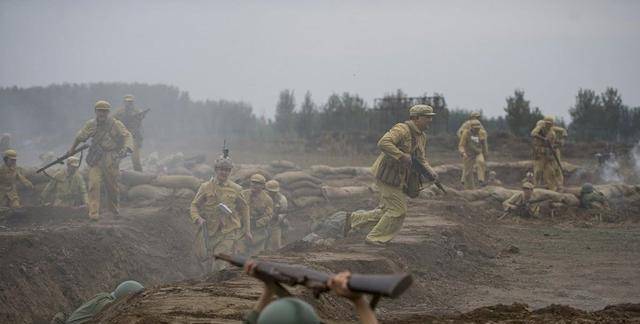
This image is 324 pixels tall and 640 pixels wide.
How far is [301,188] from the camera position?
15.9m

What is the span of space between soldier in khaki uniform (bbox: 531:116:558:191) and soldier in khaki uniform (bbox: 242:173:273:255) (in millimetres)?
6951

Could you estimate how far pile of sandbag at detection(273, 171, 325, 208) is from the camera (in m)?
15.7

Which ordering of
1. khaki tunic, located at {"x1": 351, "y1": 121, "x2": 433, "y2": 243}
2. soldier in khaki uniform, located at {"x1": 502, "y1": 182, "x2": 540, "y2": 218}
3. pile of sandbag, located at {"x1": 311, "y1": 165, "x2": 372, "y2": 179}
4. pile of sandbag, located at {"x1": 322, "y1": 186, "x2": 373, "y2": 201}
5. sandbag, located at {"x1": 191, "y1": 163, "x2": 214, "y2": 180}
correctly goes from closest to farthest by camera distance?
1. khaki tunic, located at {"x1": 351, "y1": 121, "x2": 433, "y2": 243}
2. soldier in khaki uniform, located at {"x1": 502, "y1": 182, "x2": 540, "y2": 218}
3. pile of sandbag, located at {"x1": 322, "y1": 186, "x2": 373, "y2": 201}
4. pile of sandbag, located at {"x1": 311, "y1": 165, "x2": 372, "y2": 179}
5. sandbag, located at {"x1": 191, "y1": 163, "x2": 214, "y2": 180}

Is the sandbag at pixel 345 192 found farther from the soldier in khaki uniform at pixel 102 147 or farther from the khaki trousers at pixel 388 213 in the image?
the khaki trousers at pixel 388 213

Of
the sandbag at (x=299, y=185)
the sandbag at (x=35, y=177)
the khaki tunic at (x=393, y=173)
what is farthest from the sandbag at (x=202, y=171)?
the khaki tunic at (x=393, y=173)

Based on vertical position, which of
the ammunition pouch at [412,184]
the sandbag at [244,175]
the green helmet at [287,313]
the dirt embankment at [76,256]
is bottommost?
the dirt embankment at [76,256]

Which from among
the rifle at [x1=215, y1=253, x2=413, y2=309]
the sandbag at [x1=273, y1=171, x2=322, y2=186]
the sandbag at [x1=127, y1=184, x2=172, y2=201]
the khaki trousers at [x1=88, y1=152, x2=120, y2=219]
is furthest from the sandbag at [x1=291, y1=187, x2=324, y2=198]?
the rifle at [x1=215, y1=253, x2=413, y2=309]

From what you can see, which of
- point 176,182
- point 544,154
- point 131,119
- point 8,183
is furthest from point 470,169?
point 8,183

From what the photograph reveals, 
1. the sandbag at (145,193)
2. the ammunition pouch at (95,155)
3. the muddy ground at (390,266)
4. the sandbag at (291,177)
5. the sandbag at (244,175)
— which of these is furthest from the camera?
the sandbag at (291,177)

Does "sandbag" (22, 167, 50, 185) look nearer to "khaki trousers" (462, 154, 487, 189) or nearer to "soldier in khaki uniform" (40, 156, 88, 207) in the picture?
"soldier in khaki uniform" (40, 156, 88, 207)

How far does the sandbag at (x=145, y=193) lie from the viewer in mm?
15252

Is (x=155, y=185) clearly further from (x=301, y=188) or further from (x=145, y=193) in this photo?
(x=301, y=188)

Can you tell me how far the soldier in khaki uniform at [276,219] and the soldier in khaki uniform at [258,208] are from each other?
298 millimetres

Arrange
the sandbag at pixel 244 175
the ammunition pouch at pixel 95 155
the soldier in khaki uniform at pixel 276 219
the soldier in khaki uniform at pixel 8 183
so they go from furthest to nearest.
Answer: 1. the sandbag at pixel 244 175
2. the soldier in khaki uniform at pixel 8 183
3. the soldier in khaki uniform at pixel 276 219
4. the ammunition pouch at pixel 95 155
